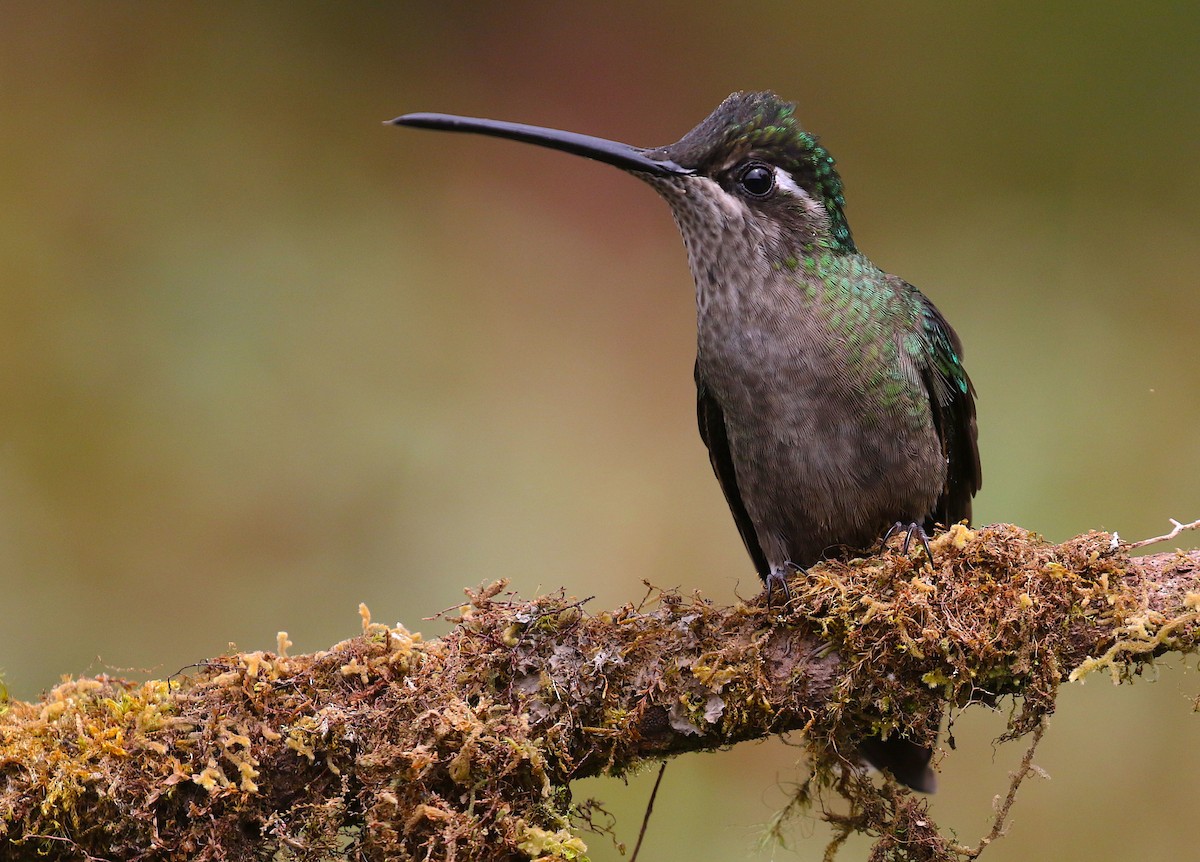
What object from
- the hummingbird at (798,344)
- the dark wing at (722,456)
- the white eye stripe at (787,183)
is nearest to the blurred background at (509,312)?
the dark wing at (722,456)

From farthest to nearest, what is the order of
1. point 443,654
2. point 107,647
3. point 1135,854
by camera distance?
point 107,647 < point 1135,854 < point 443,654

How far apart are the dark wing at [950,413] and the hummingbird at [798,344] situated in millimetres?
80

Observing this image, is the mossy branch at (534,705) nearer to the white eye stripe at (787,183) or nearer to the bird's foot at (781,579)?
the bird's foot at (781,579)

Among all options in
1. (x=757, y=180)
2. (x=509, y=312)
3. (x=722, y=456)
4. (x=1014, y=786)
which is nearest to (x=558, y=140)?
(x=757, y=180)

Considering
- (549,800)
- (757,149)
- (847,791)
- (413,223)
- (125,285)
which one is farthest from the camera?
(413,223)

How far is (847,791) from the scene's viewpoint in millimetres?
2736

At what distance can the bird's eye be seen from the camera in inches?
127

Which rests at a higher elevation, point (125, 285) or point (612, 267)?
point (612, 267)

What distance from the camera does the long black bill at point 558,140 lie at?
280cm

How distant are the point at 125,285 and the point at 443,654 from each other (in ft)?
13.2

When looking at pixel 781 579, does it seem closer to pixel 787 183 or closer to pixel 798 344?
pixel 798 344

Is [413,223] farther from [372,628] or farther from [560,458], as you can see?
[372,628]

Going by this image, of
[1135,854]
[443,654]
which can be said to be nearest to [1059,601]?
[443,654]

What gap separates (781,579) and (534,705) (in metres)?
0.73
